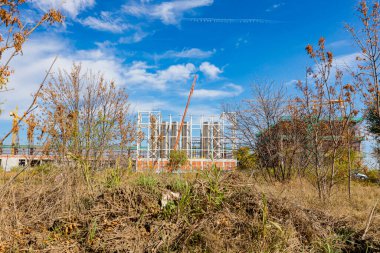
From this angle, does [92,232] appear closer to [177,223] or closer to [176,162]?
[177,223]

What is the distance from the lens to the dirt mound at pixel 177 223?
356cm

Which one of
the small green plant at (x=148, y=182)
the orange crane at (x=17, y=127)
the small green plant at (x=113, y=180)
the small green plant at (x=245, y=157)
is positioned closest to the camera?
the orange crane at (x=17, y=127)

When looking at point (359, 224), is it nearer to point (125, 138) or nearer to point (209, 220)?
point (209, 220)

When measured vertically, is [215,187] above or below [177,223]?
above

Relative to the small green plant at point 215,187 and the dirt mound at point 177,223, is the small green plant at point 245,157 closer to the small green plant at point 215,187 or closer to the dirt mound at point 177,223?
the dirt mound at point 177,223

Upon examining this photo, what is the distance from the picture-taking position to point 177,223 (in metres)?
3.78

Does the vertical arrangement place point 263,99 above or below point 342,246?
above

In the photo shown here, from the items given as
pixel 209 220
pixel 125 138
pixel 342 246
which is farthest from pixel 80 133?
pixel 342 246

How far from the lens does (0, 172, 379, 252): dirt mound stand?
11.7 ft

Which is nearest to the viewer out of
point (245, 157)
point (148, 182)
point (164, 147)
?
point (148, 182)

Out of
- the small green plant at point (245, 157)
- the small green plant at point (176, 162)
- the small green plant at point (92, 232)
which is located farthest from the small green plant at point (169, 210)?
the small green plant at point (245, 157)

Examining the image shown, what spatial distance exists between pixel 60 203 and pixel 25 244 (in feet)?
2.23

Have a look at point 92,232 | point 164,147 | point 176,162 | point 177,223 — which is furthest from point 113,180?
point 164,147

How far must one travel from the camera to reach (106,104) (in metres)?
11.5
